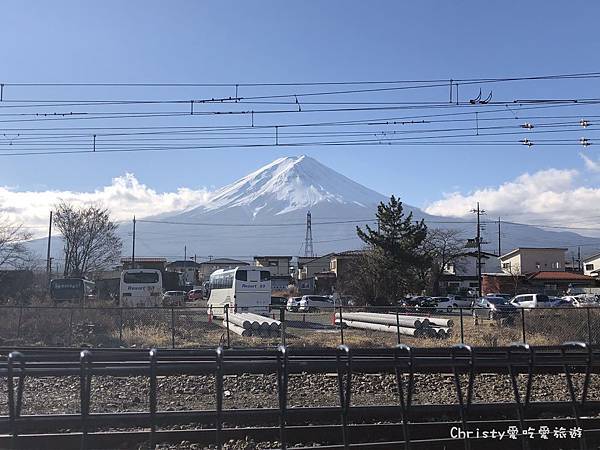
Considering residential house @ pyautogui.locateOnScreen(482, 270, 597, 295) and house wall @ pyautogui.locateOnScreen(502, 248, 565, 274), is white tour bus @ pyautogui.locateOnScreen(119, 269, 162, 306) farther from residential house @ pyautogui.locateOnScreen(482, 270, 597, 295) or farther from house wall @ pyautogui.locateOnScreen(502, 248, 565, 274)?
house wall @ pyautogui.locateOnScreen(502, 248, 565, 274)

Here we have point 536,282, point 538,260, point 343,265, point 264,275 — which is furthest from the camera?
point 538,260

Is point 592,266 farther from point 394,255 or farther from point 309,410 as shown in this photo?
point 309,410

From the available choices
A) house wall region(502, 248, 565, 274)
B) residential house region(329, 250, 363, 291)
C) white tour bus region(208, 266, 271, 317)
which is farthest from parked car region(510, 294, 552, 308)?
house wall region(502, 248, 565, 274)

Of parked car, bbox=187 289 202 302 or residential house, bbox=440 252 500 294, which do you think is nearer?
parked car, bbox=187 289 202 302

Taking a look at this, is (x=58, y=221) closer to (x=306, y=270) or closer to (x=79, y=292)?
(x=79, y=292)

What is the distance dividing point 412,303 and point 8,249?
39.6m

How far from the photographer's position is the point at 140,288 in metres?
43.8

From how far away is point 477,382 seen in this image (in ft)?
49.2

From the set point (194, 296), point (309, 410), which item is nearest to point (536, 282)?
point (194, 296)

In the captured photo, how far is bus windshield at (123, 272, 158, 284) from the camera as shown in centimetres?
4397

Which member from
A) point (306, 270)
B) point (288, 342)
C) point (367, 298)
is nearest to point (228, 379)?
point (288, 342)

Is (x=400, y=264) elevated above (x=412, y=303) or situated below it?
above

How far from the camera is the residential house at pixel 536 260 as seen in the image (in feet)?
346

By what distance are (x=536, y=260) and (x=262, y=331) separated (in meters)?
88.2
